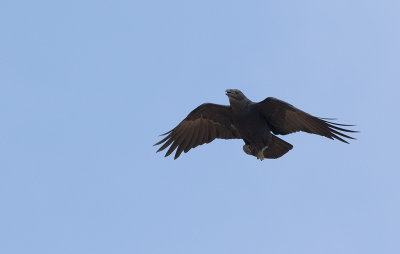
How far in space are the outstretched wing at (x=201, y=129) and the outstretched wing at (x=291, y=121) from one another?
994 millimetres

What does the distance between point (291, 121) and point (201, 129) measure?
88.4 inches

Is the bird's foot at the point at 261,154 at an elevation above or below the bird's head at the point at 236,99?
below

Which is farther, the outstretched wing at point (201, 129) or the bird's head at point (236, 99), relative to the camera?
the outstretched wing at point (201, 129)

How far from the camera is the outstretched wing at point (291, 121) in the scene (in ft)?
70.1

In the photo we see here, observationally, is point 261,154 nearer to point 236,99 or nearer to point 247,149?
point 247,149

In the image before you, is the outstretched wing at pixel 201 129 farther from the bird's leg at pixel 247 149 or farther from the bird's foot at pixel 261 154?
the bird's foot at pixel 261 154

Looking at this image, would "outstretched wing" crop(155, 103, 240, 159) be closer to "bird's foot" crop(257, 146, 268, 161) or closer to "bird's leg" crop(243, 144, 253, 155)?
"bird's leg" crop(243, 144, 253, 155)

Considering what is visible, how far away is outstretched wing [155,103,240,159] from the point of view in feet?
74.3

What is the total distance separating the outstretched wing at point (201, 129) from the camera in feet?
74.3

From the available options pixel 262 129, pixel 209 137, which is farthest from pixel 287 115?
pixel 209 137

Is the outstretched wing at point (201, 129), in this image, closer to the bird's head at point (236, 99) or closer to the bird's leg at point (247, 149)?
the bird's leg at point (247, 149)

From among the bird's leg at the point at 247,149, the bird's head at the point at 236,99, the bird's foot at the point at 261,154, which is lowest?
the bird's foot at the point at 261,154

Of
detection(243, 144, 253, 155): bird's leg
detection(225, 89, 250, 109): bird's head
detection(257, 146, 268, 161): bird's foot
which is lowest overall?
detection(257, 146, 268, 161): bird's foot

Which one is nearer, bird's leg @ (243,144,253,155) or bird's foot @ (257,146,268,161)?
bird's foot @ (257,146,268,161)
